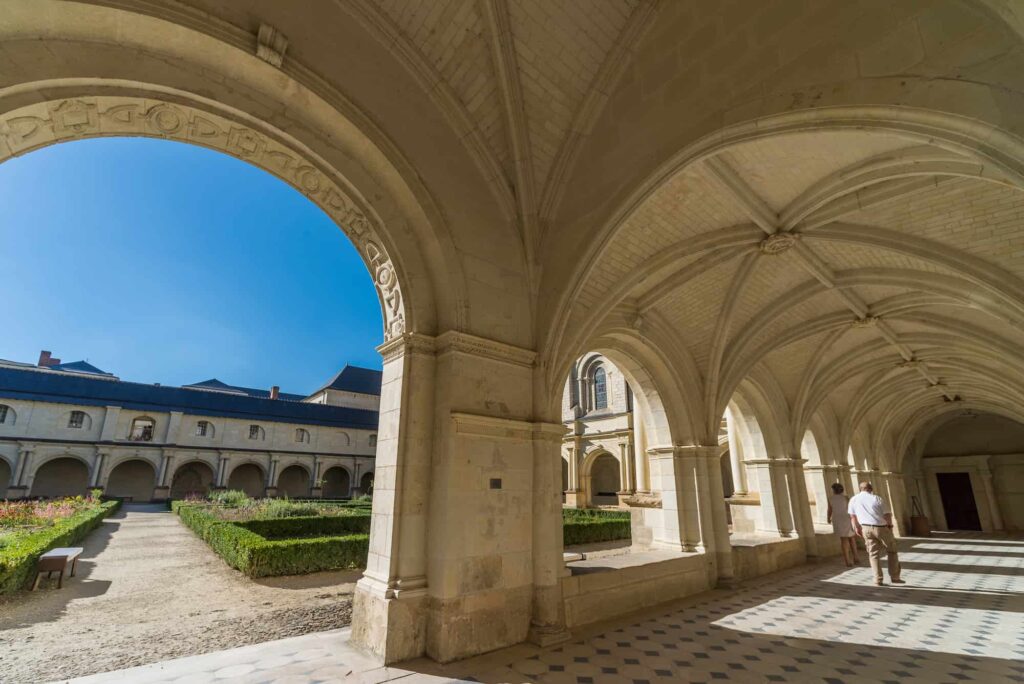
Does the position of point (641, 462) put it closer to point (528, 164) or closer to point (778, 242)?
point (778, 242)

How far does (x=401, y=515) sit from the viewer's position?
14.9 ft

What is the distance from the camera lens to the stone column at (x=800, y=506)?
35.7 ft

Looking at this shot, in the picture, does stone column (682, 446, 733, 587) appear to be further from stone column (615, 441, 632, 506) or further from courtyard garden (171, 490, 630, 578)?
stone column (615, 441, 632, 506)

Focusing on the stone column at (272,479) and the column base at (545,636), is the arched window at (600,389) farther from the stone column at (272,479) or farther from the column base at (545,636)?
the stone column at (272,479)

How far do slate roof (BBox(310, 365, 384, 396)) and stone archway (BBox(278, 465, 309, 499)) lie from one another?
1017 cm

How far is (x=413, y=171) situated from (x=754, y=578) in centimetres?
940

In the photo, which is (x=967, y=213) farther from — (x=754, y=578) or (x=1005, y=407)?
(x=1005, y=407)

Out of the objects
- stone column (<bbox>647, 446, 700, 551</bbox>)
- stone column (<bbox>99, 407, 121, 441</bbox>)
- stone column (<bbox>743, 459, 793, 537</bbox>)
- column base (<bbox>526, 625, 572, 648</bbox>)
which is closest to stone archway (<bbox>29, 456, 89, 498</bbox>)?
stone column (<bbox>99, 407, 121, 441</bbox>)

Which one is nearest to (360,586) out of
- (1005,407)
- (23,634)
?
(23,634)

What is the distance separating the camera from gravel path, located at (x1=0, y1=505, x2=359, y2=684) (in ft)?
14.8

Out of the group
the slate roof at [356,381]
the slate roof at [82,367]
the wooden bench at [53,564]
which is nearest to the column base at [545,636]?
the wooden bench at [53,564]

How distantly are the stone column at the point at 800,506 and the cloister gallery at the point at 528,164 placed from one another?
482cm

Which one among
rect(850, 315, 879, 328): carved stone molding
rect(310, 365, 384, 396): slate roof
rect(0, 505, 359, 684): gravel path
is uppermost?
rect(310, 365, 384, 396): slate roof

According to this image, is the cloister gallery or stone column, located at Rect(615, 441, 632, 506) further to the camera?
stone column, located at Rect(615, 441, 632, 506)
